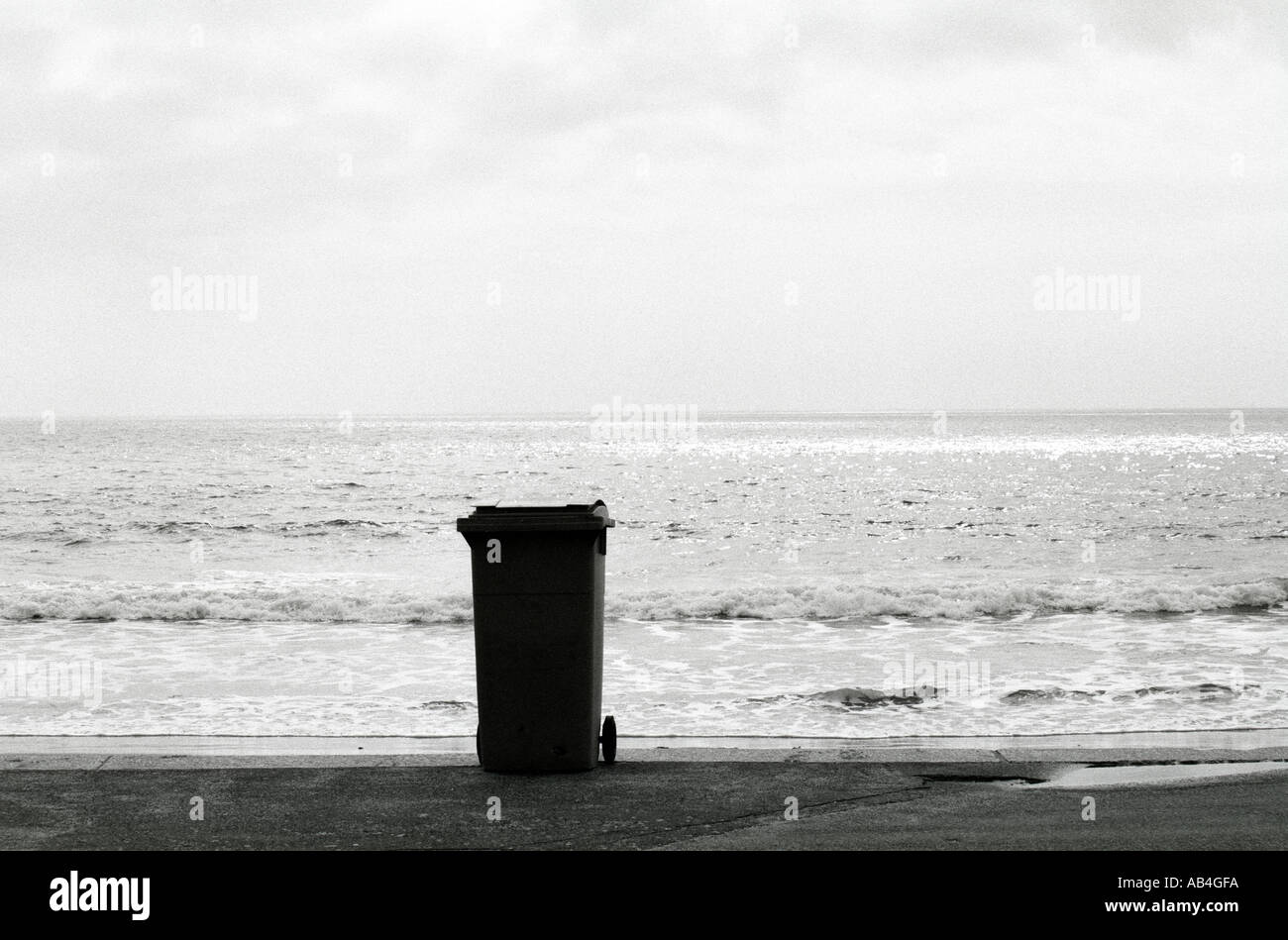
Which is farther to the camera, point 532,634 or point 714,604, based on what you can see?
point 714,604

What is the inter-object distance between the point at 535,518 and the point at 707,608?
41.2 ft

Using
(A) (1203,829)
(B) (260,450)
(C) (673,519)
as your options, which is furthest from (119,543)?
(B) (260,450)

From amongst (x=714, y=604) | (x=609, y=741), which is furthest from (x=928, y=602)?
Answer: (x=609, y=741)

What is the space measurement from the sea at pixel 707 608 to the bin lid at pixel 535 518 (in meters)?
0.29

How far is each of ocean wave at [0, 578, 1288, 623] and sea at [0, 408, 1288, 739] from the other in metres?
0.08

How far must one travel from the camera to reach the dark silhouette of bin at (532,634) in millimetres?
6180

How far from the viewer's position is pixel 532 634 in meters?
6.19

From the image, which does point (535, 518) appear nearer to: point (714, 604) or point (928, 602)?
point (714, 604)

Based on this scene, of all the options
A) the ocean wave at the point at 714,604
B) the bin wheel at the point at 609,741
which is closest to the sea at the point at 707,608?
the ocean wave at the point at 714,604

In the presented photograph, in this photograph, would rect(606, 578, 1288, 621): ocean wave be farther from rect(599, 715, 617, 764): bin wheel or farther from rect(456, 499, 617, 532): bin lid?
rect(456, 499, 617, 532): bin lid

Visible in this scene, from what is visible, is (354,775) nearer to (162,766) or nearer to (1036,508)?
(162,766)

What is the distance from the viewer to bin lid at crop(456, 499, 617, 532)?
20.2 feet

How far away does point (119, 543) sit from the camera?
33062 mm

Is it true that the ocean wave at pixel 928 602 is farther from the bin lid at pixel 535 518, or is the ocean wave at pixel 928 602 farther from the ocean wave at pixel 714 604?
the bin lid at pixel 535 518
